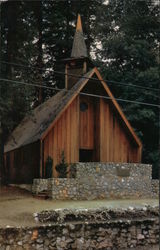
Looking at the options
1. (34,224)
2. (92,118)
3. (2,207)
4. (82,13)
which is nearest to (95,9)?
(82,13)

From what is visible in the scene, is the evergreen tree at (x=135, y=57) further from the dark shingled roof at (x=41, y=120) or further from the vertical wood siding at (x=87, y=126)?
the dark shingled roof at (x=41, y=120)

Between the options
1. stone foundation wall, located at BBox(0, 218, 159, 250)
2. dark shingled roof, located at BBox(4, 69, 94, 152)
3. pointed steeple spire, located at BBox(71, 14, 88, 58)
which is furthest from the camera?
pointed steeple spire, located at BBox(71, 14, 88, 58)

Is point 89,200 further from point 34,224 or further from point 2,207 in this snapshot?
point 34,224

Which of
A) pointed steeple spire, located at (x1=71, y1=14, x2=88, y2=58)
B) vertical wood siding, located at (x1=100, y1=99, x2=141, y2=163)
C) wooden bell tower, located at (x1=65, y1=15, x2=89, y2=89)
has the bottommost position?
vertical wood siding, located at (x1=100, y1=99, x2=141, y2=163)

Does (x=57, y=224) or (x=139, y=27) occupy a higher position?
(x=139, y=27)

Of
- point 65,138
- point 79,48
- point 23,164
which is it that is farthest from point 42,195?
point 79,48

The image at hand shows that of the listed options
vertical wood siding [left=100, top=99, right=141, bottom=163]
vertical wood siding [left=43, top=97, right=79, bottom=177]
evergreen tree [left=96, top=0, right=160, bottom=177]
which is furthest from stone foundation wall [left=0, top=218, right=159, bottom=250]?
evergreen tree [left=96, top=0, right=160, bottom=177]

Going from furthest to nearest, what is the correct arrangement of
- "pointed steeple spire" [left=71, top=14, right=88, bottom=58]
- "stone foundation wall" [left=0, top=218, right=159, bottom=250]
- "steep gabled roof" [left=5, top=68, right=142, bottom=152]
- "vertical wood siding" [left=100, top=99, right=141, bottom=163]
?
1. "pointed steeple spire" [left=71, top=14, right=88, bottom=58]
2. "vertical wood siding" [left=100, top=99, right=141, bottom=163]
3. "steep gabled roof" [left=5, top=68, right=142, bottom=152]
4. "stone foundation wall" [left=0, top=218, right=159, bottom=250]

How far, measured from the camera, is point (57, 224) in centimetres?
1135

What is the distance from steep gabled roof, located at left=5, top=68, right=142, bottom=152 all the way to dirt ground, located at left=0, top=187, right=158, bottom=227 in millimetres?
3097

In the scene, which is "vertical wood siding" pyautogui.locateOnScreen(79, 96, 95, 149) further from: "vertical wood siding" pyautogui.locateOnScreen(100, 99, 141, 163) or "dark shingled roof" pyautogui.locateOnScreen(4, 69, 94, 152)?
"dark shingled roof" pyautogui.locateOnScreen(4, 69, 94, 152)

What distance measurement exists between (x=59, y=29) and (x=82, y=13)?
252cm

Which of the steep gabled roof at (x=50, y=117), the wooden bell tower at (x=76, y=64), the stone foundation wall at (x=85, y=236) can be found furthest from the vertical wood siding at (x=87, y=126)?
the stone foundation wall at (x=85, y=236)

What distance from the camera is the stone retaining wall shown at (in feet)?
64.4
